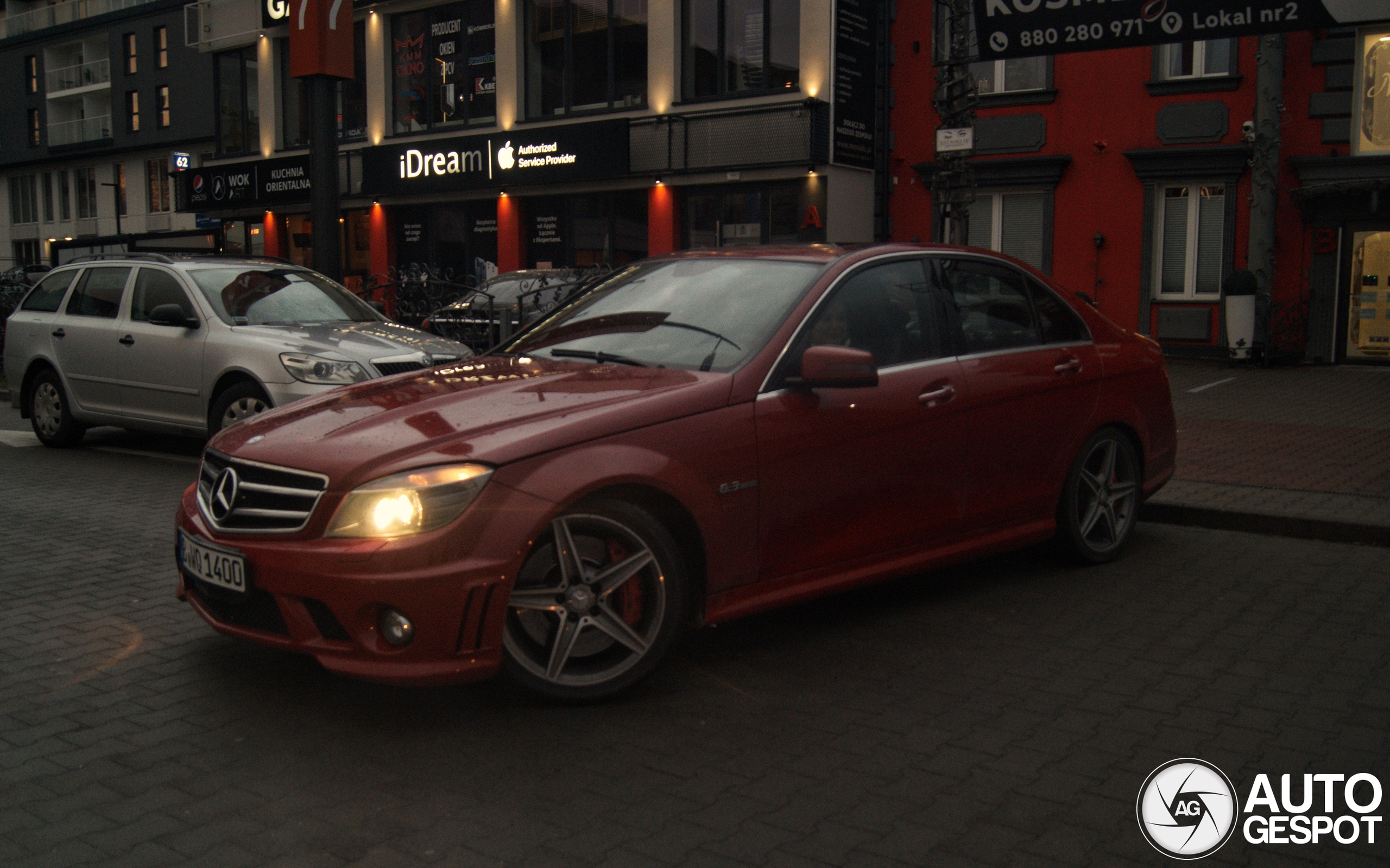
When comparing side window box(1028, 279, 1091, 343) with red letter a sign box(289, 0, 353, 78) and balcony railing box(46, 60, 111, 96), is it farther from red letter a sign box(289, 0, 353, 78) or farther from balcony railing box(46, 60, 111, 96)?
balcony railing box(46, 60, 111, 96)

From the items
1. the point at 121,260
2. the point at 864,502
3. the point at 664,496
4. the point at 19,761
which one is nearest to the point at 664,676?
the point at 664,496

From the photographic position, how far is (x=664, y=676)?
177 inches

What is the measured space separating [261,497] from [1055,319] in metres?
3.92

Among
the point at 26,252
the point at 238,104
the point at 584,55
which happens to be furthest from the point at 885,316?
the point at 26,252

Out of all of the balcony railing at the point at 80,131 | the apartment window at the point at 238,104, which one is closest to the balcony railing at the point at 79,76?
the balcony railing at the point at 80,131

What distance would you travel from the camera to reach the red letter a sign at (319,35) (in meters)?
15.5

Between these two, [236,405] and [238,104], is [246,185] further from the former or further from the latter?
[236,405]

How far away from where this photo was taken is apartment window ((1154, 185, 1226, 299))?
61.7ft

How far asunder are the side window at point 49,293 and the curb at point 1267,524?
30.1 feet

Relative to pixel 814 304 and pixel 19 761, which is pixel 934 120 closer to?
pixel 814 304

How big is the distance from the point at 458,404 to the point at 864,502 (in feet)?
5.48

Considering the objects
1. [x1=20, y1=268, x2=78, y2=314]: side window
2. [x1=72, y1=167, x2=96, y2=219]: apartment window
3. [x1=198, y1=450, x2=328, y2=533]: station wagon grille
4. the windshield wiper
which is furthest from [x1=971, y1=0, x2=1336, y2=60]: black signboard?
[x1=72, y1=167, x2=96, y2=219]: apartment window

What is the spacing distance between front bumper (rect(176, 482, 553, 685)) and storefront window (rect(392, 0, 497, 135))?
77.1 feet

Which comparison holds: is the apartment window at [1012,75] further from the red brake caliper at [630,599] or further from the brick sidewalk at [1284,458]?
the red brake caliper at [630,599]
